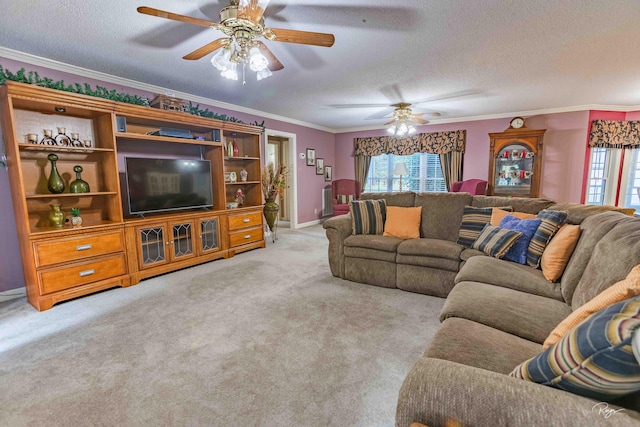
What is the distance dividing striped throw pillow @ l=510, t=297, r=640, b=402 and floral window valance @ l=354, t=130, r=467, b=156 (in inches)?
246

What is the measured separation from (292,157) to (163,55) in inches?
141

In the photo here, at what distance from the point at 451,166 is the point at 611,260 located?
5416 mm

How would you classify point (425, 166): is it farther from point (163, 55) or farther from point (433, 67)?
point (163, 55)

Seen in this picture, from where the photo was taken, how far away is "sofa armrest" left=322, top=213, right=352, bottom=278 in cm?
333

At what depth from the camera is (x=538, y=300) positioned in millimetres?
1689

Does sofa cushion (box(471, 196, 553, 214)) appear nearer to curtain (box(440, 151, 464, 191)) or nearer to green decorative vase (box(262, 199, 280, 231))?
green decorative vase (box(262, 199, 280, 231))

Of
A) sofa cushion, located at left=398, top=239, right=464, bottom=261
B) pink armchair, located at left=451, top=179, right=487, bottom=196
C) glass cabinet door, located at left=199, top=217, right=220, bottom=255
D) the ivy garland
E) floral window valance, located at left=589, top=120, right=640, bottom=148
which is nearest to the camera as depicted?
the ivy garland

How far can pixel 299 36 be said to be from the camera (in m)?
1.93

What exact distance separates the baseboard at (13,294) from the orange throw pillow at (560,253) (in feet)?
15.2

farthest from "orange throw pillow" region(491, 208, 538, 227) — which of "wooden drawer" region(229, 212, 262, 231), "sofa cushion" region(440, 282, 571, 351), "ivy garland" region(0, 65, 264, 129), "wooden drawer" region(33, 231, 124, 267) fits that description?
"ivy garland" region(0, 65, 264, 129)

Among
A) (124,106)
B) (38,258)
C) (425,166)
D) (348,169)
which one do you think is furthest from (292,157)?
(38,258)

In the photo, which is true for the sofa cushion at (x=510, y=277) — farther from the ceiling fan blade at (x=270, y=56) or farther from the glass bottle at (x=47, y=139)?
the glass bottle at (x=47, y=139)

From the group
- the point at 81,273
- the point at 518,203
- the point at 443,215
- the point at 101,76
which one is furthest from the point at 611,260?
the point at 101,76

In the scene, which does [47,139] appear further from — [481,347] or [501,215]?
[501,215]
